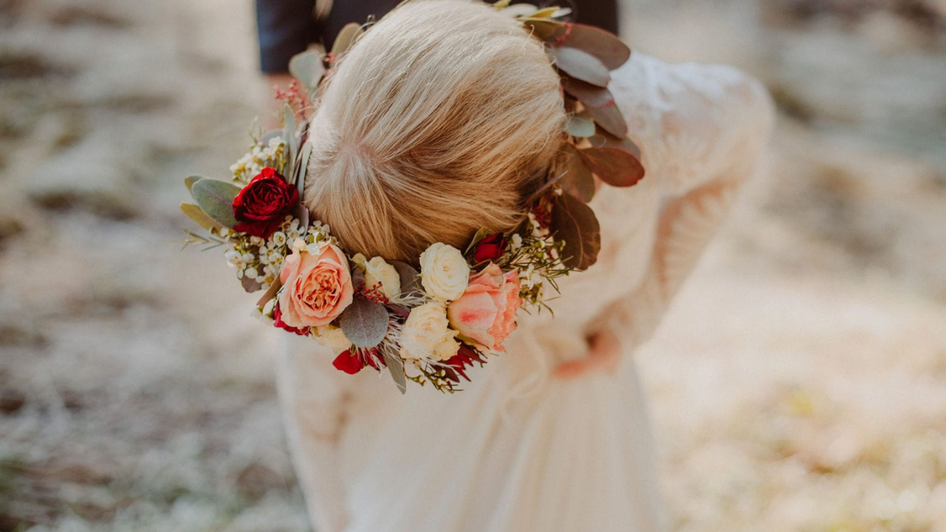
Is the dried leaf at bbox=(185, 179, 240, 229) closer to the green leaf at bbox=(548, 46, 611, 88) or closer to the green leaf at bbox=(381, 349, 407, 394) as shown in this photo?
the green leaf at bbox=(381, 349, 407, 394)

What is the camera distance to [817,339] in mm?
2363

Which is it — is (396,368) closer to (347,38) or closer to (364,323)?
(364,323)

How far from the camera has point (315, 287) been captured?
0.71 metres

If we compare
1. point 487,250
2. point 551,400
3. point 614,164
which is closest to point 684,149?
point 614,164

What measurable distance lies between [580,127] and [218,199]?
459 mm

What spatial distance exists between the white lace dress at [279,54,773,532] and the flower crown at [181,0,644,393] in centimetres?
13

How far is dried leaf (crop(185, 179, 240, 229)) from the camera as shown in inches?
31.9

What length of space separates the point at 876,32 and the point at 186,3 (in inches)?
176

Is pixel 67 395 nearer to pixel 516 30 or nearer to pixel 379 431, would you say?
pixel 379 431

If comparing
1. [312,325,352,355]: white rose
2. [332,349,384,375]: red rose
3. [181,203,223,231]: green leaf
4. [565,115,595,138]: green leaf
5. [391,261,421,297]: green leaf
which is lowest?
[332,349,384,375]: red rose

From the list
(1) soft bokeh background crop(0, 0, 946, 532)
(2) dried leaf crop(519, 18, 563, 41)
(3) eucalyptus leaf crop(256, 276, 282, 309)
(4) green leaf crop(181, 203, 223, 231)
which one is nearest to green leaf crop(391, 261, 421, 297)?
(3) eucalyptus leaf crop(256, 276, 282, 309)

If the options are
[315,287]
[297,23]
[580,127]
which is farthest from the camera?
Result: [297,23]

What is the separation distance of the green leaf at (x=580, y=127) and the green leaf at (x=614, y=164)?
37 millimetres

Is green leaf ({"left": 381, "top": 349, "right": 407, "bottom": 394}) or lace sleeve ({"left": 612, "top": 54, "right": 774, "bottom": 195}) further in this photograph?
lace sleeve ({"left": 612, "top": 54, "right": 774, "bottom": 195})
